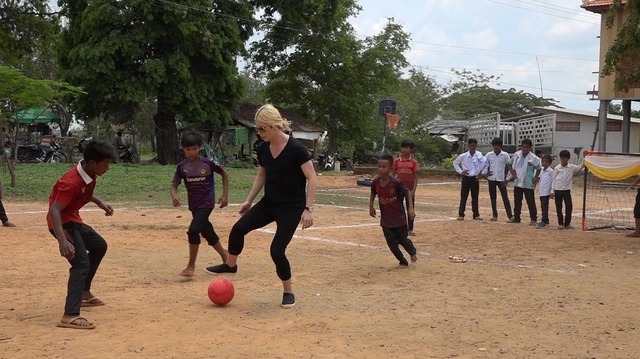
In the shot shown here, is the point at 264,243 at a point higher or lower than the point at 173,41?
lower

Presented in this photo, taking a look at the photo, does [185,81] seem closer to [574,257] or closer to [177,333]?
[574,257]

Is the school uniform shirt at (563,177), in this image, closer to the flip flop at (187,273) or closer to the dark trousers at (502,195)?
the dark trousers at (502,195)

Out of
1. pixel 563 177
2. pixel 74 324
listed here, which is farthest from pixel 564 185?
pixel 74 324

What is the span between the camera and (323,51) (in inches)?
1681

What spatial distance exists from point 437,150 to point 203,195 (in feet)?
132

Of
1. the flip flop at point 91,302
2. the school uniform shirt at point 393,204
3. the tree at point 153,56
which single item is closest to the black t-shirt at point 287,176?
the flip flop at point 91,302

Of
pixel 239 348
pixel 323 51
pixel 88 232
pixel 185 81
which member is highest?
pixel 323 51

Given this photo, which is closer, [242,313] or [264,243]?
[242,313]

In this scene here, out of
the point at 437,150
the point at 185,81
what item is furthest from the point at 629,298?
the point at 437,150

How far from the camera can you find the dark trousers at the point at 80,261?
6.61 metres

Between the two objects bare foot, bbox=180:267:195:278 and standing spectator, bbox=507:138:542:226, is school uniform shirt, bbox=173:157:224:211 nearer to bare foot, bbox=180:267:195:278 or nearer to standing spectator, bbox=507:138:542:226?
bare foot, bbox=180:267:195:278

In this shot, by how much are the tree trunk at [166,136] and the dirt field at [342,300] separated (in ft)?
72.3

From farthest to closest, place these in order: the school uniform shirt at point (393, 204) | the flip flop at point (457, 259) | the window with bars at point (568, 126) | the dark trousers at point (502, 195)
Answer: the window with bars at point (568, 126)
the dark trousers at point (502, 195)
the flip flop at point (457, 259)
the school uniform shirt at point (393, 204)

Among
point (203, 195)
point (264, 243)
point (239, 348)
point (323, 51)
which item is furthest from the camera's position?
point (323, 51)
